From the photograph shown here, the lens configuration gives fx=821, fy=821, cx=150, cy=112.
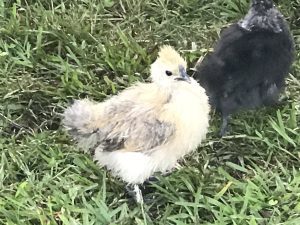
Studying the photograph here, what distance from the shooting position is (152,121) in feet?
11.0

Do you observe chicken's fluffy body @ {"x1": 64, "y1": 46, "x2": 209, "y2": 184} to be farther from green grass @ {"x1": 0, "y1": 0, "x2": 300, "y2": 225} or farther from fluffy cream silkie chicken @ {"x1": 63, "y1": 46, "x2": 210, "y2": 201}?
green grass @ {"x1": 0, "y1": 0, "x2": 300, "y2": 225}

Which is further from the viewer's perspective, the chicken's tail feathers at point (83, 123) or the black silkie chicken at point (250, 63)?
Answer: the black silkie chicken at point (250, 63)

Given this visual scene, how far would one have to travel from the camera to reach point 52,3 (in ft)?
14.8

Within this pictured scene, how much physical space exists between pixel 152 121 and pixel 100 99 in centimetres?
74

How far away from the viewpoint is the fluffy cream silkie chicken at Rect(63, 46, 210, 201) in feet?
10.9

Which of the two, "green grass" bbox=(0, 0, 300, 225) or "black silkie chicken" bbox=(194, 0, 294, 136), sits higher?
"black silkie chicken" bbox=(194, 0, 294, 136)

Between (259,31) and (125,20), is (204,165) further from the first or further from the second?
(125,20)

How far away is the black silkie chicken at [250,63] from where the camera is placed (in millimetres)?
3684

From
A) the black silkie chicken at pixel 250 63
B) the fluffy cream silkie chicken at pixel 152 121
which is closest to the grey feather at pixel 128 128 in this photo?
the fluffy cream silkie chicken at pixel 152 121

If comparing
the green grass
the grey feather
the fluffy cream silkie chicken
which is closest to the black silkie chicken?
the green grass

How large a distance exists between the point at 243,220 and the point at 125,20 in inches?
58.3

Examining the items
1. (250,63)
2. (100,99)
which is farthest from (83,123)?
(250,63)

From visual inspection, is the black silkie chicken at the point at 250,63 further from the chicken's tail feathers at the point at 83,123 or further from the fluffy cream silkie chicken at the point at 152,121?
the chicken's tail feathers at the point at 83,123

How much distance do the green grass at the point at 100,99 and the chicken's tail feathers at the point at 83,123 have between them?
25 centimetres
